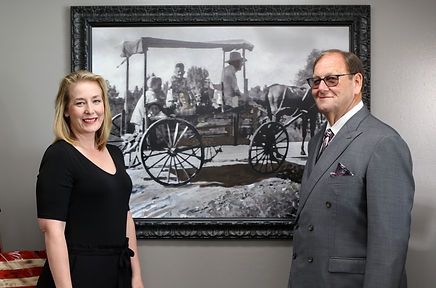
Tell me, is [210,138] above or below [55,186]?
above

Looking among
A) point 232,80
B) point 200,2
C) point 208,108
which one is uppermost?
point 200,2

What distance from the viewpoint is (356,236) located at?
1.93m

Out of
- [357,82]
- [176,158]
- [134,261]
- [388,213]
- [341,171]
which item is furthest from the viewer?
[176,158]

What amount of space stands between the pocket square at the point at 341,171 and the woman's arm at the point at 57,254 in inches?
37.7

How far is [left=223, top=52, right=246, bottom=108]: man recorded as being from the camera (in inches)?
103

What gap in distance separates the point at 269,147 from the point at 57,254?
3.51 ft

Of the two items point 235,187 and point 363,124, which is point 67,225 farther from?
point 363,124

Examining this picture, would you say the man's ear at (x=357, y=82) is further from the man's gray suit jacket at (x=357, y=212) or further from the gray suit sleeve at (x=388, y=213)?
the gray suit sleeve at (x=388, y=213)

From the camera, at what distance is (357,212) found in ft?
6.32

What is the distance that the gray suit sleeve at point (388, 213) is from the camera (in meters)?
1.82

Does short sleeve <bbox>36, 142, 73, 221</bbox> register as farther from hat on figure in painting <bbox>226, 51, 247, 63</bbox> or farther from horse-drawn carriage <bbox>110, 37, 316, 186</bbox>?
hat on figure in painting <bbox>226, 51, 247, 63</bbox>

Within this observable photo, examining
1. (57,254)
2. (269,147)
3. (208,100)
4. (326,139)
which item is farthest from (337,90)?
(57,254)

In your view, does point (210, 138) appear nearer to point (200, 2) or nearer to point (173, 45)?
point (173, 45)

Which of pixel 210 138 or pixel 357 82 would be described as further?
pixel 210 138
